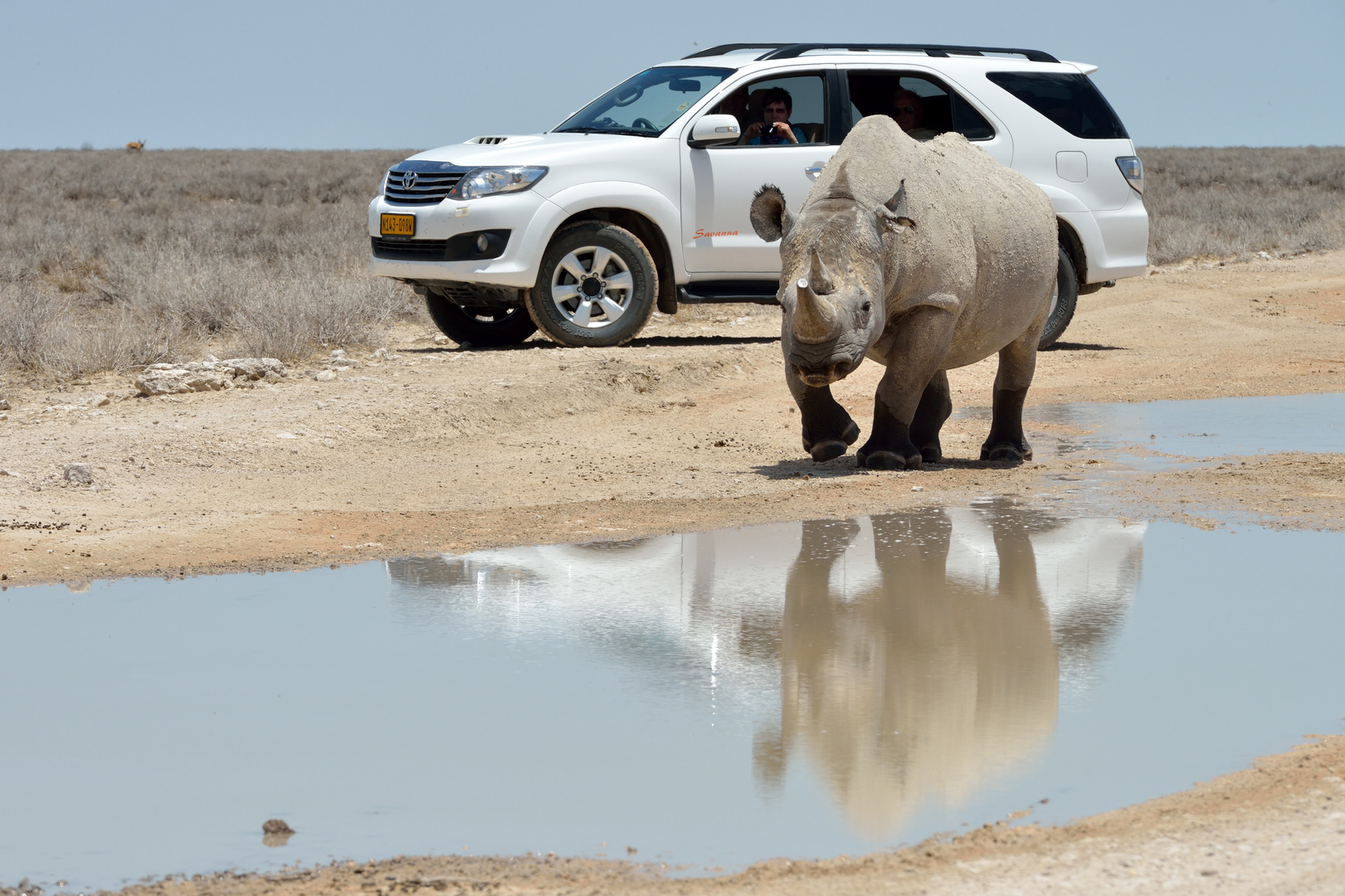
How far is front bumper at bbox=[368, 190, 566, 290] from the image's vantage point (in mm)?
11875

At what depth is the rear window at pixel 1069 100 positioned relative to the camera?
1331 cm

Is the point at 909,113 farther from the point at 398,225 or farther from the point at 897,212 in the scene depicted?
the point at 897,212

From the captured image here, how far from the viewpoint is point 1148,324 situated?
639 inches

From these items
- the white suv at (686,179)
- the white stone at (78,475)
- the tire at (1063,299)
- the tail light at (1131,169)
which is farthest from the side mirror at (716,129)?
the white stone at (78,475)

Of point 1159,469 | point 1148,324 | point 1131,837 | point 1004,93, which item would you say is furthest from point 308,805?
point 1148,324

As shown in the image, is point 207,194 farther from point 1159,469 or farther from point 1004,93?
point 1159,469

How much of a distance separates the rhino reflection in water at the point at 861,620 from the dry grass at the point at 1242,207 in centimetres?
1877

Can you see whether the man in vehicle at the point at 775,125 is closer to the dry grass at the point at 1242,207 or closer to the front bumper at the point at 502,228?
the front bumper at the point at 502,228

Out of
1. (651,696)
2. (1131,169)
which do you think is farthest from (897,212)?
(1131,169)

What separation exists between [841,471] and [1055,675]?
3.98 m

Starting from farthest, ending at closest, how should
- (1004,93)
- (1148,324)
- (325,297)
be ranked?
(1148,324) → (325,297) → (1004,93)

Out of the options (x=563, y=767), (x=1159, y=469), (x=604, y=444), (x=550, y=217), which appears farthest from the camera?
(x=550, y=217)

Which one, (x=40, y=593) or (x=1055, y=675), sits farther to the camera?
(x=40, y=593)

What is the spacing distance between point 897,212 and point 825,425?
133 centimetres
